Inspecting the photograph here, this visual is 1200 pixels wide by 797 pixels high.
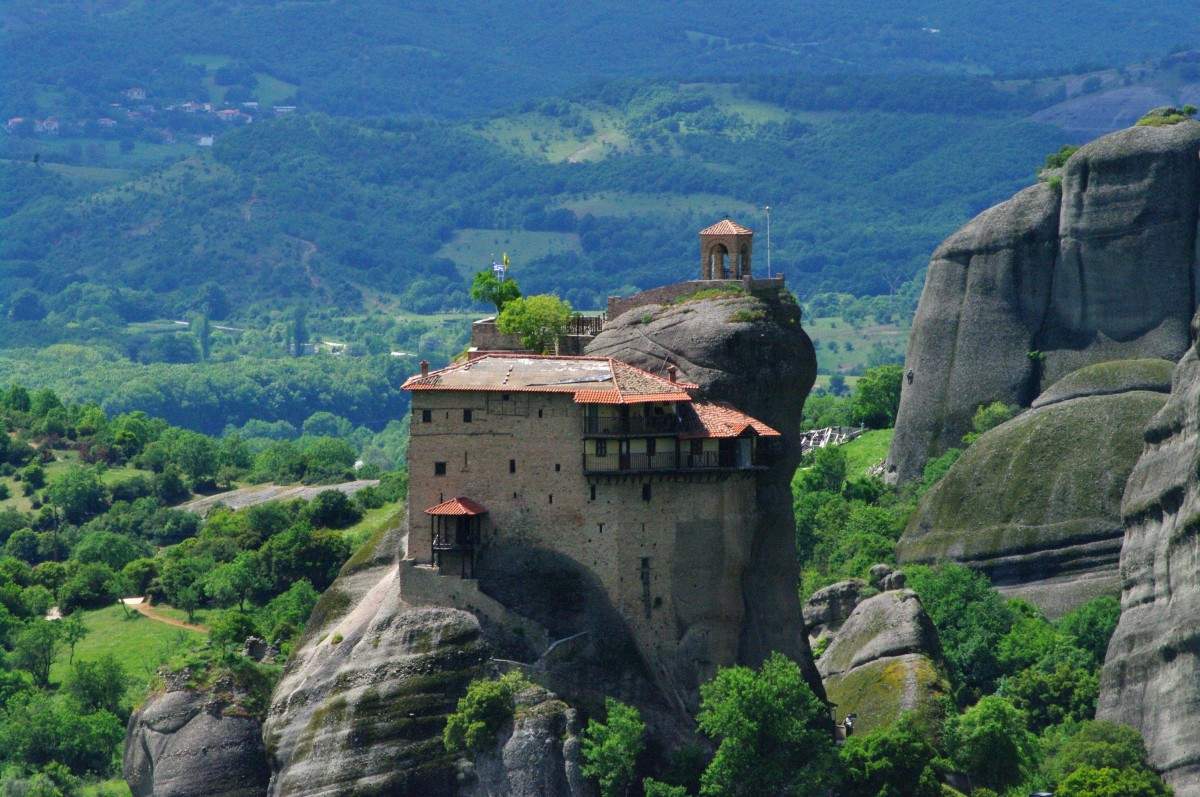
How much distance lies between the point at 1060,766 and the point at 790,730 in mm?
13330

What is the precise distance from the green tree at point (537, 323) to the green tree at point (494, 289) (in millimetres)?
6386

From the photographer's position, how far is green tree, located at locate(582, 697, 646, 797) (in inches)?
3625

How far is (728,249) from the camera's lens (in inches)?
4208

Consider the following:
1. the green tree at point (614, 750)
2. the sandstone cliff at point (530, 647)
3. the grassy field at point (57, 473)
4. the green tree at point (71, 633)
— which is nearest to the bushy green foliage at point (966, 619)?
the sandstone cliff at point (530, 647)

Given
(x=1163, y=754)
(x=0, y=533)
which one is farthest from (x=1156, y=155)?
(x=0, y=533)

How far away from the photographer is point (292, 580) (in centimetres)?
13575

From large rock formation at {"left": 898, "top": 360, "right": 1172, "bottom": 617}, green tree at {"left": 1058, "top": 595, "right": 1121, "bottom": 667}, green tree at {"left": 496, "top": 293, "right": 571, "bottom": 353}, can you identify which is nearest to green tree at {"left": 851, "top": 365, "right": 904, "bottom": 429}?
large rock formation at {"left": 898, "top": 360, "right": 1172, "bottom": 617}

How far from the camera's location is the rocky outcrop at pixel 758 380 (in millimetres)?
100875

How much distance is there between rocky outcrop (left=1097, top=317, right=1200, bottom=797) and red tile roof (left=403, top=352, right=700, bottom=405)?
20.6 m

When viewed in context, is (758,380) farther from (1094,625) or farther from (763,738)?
(1094,625)

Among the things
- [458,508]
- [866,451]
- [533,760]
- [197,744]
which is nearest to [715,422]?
[458,508]

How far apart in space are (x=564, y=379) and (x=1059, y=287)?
56487 millimetres

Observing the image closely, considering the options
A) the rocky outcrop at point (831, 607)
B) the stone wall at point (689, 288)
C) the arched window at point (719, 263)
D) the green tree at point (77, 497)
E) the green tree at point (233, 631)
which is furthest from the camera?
the green tree at point (77, 497)

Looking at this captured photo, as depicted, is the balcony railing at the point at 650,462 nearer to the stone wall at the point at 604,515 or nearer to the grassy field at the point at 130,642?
the stone wall at the point at 604,515
